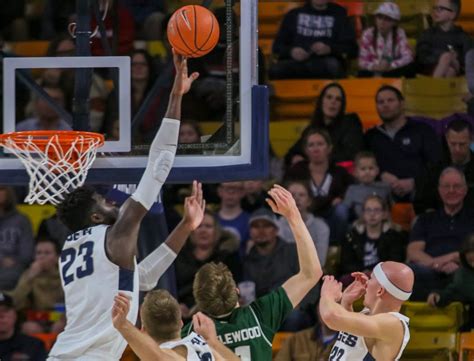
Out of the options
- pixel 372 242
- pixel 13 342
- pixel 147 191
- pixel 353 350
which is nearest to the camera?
pixel 147 191

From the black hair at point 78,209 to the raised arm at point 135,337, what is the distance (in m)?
0.72

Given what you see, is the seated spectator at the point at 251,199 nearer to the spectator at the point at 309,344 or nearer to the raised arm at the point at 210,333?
the spectator at the point at 309,344

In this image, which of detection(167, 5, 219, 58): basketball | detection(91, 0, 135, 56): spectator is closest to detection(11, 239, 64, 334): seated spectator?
detection(91, 0, 135, 56): spectator

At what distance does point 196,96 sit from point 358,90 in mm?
1333

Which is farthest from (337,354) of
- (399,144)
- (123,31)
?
(123,31)

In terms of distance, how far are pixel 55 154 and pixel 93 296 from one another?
1.01m

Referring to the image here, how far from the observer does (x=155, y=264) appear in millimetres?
7285

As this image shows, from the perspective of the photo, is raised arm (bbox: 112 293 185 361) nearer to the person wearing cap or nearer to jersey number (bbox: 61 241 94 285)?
jersey number (bbox: 61 241 94 285)

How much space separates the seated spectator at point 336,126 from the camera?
36.0 ft

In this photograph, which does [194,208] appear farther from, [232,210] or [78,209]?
[232,210]

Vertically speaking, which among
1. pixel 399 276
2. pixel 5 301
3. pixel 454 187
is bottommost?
pixel 5 301

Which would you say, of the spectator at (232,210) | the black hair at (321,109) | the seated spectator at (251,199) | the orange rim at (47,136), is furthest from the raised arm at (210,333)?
the black hair at (321,109)

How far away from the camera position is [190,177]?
759 centimetres

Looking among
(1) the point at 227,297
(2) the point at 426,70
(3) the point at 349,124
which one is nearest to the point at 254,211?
(3) the point at 349,124
